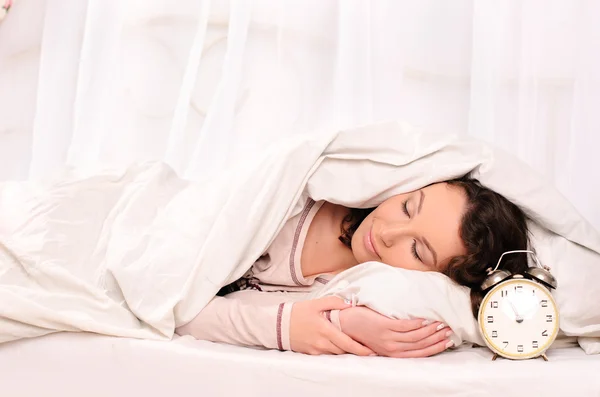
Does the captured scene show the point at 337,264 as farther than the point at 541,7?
No

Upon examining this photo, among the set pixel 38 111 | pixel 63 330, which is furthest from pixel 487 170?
pixel 38 111

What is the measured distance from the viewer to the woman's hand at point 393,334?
129cm

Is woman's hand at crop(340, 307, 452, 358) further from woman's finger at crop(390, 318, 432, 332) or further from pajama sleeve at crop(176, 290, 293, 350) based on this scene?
pajama sleeve at crop(176, 290, 293, 350)

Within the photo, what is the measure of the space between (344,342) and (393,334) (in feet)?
0.28

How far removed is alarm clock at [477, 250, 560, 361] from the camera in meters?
1.29

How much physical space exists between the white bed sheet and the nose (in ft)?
0.77

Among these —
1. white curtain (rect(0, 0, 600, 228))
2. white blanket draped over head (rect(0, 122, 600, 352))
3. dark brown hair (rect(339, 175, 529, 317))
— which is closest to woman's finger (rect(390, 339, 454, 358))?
dark brown hair (rect(339, 175, 529, 317))

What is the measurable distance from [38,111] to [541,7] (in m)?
1.44

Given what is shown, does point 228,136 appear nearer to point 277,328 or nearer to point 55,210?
point 55,210

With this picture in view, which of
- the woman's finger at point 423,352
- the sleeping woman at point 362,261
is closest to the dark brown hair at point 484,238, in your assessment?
the sleeping woman at point 362,261

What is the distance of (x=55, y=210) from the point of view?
58.2 inches

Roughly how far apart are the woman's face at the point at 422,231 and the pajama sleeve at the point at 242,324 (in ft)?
0.72

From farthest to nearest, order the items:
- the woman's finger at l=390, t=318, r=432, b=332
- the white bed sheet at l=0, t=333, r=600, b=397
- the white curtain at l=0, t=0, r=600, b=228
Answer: the white curtain at l=0, t=0, r=600, b=228 → the woman's finger at l=390, t=318, r=432, b=332 → the white bed sheet at l=0, t=333, r=600, b=397

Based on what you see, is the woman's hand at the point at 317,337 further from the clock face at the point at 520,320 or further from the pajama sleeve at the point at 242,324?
the clock face at the point at 520,320
